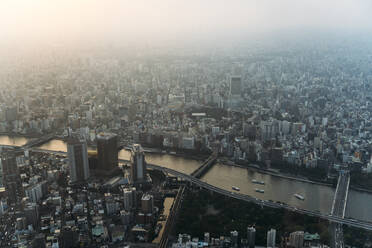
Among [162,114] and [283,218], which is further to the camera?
[162,114]

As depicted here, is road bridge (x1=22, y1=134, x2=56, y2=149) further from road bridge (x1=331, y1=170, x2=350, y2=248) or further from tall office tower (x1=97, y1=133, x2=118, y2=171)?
road bridge (x1=331, y1=170, x2=350, y2=248)

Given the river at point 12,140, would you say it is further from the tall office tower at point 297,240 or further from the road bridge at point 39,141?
the tall office tower at point 297,240

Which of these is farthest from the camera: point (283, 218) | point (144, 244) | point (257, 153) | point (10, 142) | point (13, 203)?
point (10, 142)

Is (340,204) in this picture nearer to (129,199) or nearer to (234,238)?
(234,238)

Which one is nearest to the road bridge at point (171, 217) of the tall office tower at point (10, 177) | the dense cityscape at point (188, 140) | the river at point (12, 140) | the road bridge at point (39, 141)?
the dense cityscape at point (188, 140)

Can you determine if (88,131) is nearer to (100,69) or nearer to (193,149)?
(193,149)

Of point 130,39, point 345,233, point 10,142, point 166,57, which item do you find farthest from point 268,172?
point 166,57
